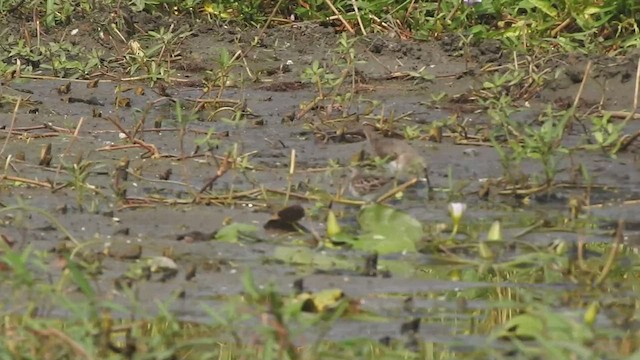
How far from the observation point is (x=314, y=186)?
194 inches

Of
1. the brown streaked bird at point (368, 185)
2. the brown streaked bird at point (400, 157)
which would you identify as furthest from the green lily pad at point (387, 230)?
the brown streaked bird at point (400, 157)

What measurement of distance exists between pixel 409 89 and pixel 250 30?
4.75 feet

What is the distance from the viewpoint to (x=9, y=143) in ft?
18.5

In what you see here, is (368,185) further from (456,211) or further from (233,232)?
(233,232)

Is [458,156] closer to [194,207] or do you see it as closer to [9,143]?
[194,207]

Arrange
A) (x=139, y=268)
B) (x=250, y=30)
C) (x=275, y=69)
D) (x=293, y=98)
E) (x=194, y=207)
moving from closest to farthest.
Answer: (x=139, y=268) < (x=194, y=207) < (x=293, y=98) < (x=275, y=69) < (x=250, y=30)

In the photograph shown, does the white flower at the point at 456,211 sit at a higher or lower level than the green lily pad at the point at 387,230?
higher

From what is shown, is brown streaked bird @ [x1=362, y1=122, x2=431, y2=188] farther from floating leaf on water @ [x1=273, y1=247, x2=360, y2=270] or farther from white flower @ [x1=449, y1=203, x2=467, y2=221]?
floating leaf on water @ [x1=273, y1=247, x2=360, y2=270]

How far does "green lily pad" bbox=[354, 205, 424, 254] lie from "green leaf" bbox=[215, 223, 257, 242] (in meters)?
0.32

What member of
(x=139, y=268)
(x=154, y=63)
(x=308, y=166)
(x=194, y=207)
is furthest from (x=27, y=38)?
(x=139, y=268)

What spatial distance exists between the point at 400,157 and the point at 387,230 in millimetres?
821

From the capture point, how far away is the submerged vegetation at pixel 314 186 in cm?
327

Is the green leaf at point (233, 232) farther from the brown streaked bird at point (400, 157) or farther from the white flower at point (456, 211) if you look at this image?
the brown streaked bird at point (400, 157)

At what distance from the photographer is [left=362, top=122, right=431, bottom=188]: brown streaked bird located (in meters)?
4.87
